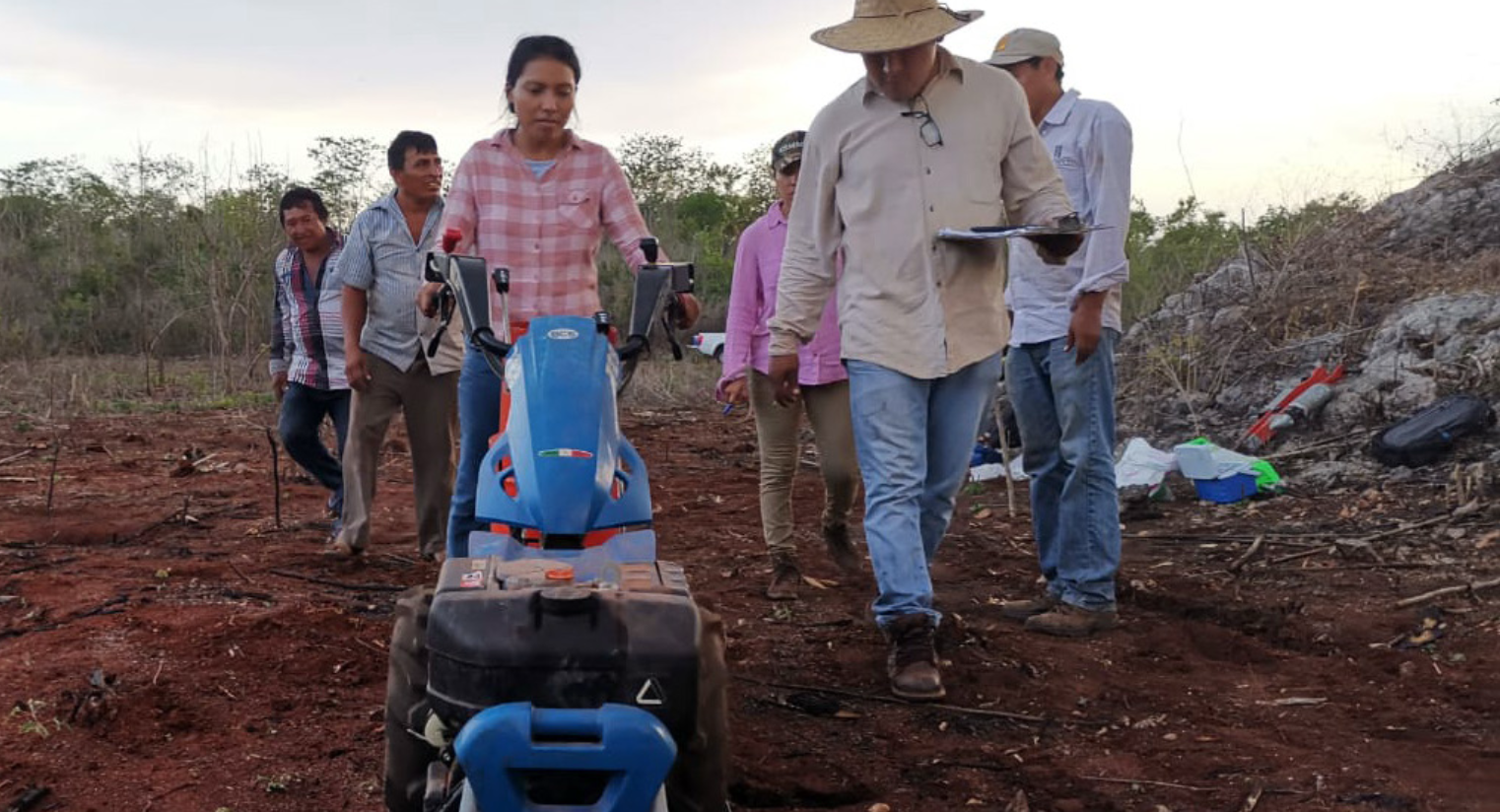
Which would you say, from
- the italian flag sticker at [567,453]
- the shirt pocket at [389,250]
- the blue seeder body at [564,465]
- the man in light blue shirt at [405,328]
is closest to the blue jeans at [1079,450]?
the blue seeder body at [564,465]

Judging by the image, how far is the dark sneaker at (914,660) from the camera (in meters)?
3.86

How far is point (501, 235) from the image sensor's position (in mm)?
4062

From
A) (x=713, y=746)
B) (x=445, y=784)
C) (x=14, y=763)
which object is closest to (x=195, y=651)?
(x=14, y=763)

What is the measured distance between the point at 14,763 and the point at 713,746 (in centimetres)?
204

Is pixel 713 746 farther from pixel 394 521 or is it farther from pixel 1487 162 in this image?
pixel 1487 162

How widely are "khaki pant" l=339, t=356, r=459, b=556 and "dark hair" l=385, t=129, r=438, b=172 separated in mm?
879

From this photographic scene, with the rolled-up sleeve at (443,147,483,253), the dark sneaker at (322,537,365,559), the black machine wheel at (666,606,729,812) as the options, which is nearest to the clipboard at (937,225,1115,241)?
the rolled-up sleeve at (443,147,483,253)

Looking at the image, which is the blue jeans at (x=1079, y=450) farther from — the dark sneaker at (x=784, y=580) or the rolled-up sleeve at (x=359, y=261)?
the rolled-up sleeve at (x=359, y=261)

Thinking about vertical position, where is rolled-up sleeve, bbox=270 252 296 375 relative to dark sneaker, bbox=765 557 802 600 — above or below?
above

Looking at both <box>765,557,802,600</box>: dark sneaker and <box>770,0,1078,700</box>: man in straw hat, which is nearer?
<box>770,0,1078,700</box>: man in straw hat

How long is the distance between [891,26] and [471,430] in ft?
5.92

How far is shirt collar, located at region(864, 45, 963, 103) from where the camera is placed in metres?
4.02

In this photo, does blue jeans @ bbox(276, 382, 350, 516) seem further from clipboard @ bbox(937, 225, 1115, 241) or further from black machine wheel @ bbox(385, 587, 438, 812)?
black machine wheel @ bbox(385, 587, 438, 812)

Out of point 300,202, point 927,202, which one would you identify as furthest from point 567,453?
point 300,202
